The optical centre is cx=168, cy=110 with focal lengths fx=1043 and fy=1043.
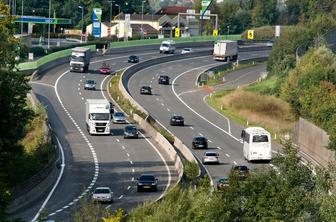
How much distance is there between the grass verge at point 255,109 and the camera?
98.8m

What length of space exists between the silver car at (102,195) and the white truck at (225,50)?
298 ft

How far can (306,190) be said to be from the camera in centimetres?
3916

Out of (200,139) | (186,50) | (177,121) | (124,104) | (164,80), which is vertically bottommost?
(177,121)

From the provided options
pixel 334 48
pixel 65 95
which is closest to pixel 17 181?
pixel 65 95

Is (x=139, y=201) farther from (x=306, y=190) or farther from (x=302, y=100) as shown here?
(x=302, y=100)

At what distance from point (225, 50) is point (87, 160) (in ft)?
248

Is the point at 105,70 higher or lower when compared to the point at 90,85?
higher

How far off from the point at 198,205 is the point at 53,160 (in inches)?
1335

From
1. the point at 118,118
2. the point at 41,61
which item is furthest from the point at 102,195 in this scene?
the point at 41,61

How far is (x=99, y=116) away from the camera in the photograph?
8712cm

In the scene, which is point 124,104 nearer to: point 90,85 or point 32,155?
point 90,85

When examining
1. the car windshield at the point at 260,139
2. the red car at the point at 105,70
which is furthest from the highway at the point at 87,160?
the red car at the point at 105,70

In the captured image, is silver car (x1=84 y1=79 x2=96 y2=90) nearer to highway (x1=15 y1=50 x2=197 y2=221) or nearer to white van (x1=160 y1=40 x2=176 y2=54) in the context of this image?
highway (x1=15 y1=50 x2=197 y2=221)

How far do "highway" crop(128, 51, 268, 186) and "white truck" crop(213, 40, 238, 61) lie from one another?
137 centimetres
